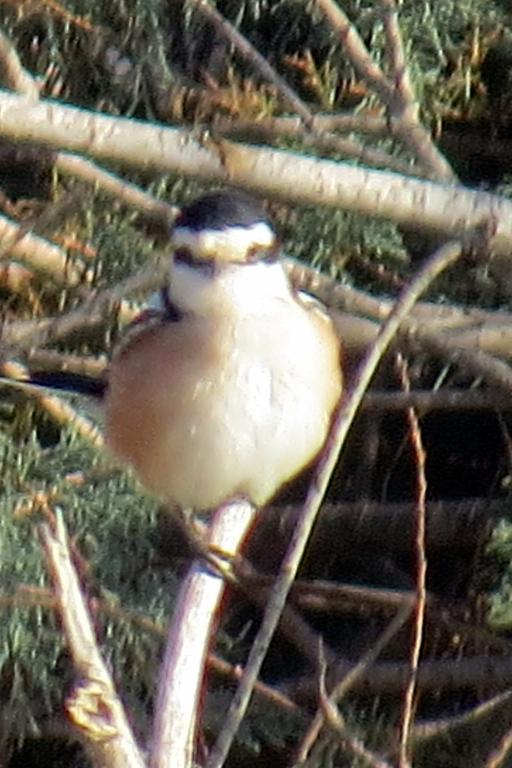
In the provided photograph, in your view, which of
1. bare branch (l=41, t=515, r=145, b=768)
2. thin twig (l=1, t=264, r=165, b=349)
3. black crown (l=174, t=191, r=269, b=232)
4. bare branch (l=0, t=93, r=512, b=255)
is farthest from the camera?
thin twig (l=1, t=264, r=165, b=349)

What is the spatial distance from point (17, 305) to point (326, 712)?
1.44m

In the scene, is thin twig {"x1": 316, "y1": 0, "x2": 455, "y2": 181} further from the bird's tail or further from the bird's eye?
the bird's tail

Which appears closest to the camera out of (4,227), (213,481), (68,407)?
(213,481)

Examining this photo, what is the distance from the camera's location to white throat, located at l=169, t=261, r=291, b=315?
2.60 m

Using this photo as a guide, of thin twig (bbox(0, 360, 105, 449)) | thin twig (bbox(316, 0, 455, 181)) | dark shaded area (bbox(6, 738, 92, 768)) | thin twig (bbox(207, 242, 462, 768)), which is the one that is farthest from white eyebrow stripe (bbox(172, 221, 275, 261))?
dark shaded area (bbox(6, 738, 92, 768))

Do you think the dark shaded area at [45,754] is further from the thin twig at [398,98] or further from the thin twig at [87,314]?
the thin twig at [398,98]

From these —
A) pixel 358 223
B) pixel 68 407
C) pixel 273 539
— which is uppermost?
pixel 358 223

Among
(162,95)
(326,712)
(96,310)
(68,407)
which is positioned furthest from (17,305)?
(326,712)

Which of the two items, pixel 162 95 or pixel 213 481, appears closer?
pixel 213 481

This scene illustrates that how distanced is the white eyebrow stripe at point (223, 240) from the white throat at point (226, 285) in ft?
0.06

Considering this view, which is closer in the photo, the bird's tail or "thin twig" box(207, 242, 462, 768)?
"thin twig" box(207, 242, 462, 768)

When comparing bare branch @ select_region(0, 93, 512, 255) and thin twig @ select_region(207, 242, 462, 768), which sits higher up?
bare branch @ select_region(0, 93, 512, 255)

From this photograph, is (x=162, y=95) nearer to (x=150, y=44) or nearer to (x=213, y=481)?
(x=150, y=44)

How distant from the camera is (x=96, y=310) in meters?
2.83
